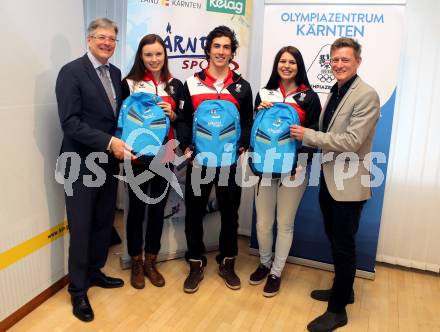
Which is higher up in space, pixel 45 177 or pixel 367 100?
pixel 367 100

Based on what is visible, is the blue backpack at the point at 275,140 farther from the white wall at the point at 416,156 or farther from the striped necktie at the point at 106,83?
the white wall at the point at 416,156

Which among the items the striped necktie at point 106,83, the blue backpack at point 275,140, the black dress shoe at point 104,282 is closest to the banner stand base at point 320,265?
the blue backpack at point 275,140

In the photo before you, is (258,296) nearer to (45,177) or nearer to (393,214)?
(393,214)

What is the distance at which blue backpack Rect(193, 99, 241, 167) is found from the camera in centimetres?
246

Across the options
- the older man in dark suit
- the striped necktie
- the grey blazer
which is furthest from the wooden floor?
the striped necktie

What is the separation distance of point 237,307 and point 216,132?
1.08 meters

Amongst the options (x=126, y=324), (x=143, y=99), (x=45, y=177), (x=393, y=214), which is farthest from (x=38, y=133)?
(x=393, y=214)

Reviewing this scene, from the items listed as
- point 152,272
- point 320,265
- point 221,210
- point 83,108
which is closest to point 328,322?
point 320,265

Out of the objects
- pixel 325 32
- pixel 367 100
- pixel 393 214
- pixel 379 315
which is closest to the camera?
pixel 367 100

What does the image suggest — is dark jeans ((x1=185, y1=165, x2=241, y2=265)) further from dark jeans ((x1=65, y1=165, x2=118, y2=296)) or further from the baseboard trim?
the baseboard trim

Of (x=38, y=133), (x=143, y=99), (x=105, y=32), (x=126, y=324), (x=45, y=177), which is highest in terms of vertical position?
(x=105, y=32)

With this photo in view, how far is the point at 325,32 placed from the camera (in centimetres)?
284

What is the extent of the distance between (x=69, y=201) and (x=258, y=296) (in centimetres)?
132

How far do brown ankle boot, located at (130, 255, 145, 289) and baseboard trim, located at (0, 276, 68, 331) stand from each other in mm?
431
